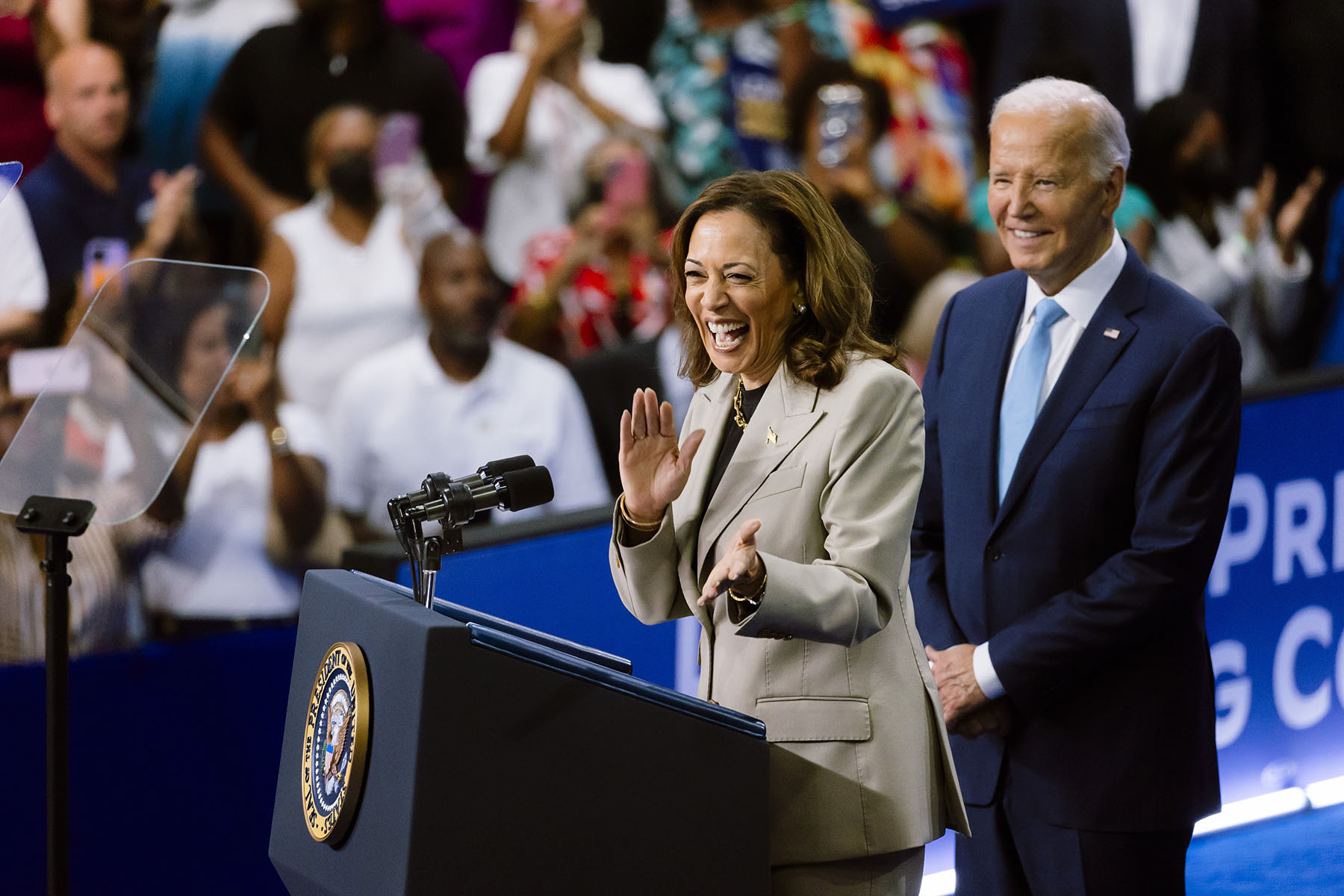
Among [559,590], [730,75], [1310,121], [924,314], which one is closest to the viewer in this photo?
[559,590]

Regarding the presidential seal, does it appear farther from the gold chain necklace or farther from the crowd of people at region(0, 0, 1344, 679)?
the crowd of people at region(0, 0, 1344, 679)

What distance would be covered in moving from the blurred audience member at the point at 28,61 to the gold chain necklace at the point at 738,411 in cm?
260

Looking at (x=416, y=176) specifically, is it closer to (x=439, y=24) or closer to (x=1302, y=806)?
(x=439, y=24)

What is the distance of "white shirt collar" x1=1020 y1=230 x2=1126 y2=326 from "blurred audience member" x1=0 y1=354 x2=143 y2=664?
2.36m

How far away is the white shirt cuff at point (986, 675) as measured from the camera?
218 centimetres

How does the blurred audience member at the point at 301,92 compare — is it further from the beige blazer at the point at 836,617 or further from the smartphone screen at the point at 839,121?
the beige blazer at the point at 836,617

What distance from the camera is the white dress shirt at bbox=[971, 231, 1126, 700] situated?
2.19m

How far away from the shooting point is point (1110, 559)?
2137 mm

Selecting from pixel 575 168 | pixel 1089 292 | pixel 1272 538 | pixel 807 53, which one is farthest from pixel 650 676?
pixel 807 53

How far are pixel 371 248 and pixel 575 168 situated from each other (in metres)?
0.80

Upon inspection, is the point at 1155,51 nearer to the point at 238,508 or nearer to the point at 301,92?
the point at 301,92

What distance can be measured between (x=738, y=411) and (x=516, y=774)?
23.3 inches

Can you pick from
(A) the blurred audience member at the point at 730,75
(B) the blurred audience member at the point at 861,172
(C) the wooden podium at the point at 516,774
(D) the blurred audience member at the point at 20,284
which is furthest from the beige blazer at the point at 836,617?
(B) the blurred audience member at the point at 861,172

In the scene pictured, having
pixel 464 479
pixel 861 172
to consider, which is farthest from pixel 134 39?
pixel 464 479
